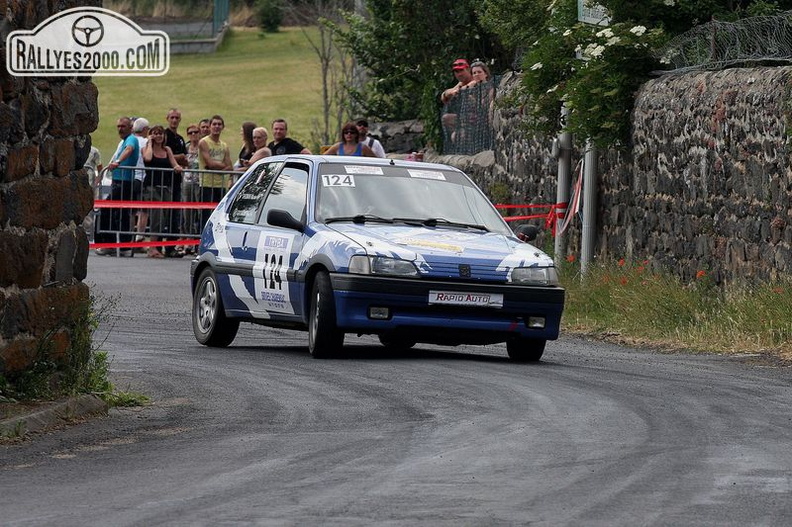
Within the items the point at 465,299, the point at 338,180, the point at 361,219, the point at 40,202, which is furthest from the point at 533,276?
the point at 40,202

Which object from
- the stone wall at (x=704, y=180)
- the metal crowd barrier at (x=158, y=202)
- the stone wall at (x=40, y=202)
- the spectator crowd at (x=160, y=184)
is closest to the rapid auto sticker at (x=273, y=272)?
the stone wall at (x=40, y=202)

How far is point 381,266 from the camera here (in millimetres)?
13609

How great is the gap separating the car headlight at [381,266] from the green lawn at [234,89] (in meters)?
48.9

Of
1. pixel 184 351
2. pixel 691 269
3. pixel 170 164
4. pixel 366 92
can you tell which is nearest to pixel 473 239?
pixel 184 351

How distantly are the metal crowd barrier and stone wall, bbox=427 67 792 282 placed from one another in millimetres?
8283

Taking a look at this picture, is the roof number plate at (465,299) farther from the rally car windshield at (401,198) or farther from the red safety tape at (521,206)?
the red safety tape at (521,206)

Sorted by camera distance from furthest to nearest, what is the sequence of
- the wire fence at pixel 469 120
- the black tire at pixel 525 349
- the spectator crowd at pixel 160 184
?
the spectator crowd at pixel 160 184
the wire fence at pixel 469 120
the black tire at pixel 525 349

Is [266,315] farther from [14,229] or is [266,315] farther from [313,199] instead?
[14,229]

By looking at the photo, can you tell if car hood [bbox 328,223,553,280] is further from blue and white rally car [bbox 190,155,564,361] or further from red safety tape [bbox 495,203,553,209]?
red safety tape [bbox 495,203,553,209]

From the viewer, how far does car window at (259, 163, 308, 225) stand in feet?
49.0

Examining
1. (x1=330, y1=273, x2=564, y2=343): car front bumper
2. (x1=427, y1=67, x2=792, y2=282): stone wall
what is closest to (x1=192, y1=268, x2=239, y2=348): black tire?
(x1=330, y1=273, x2=564, y2=343): car front bumper

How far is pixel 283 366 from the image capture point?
524 inches

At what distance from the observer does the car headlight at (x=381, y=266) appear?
13.6 meters

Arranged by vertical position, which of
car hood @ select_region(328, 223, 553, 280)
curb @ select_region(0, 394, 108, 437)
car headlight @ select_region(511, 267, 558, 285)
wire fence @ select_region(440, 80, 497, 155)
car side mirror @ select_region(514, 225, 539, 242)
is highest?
wire fence @ select_region(440, 80, 497, 155)
